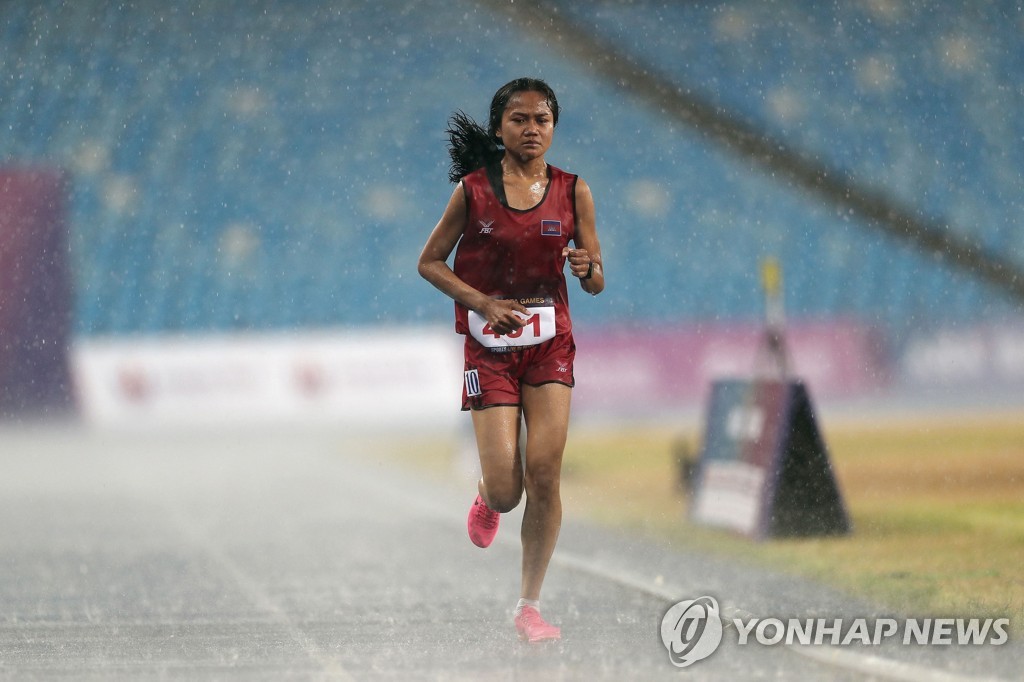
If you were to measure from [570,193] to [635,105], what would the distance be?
2258cm

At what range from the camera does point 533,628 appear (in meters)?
5.15

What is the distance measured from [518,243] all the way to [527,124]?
404 millimetres

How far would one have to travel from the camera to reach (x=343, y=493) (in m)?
13.6

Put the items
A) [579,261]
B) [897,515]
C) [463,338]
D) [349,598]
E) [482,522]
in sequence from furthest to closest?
[463,338]
[897,515]
[349,598]
[482,522]
[579,261]

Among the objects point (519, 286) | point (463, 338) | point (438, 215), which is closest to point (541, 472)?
point (519, 286)

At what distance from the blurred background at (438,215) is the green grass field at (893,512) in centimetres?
548

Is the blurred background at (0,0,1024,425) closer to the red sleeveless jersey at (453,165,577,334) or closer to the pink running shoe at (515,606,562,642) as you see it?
the red sleeveless jersey at (453,165,577,334)

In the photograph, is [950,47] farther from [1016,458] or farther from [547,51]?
→ [1016,458]

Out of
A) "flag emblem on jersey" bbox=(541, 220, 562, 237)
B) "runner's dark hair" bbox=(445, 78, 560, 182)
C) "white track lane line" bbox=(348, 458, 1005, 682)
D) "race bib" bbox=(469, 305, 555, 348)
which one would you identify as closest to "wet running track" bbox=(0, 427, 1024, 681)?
"white track lane line" bbox=(348, 458, 1005, 682)

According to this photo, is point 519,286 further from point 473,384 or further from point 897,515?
point 897,515

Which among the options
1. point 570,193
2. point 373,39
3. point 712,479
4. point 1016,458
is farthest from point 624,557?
point 373,39

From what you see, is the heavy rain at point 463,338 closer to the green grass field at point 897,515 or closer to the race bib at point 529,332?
the green grass field at point 897,515

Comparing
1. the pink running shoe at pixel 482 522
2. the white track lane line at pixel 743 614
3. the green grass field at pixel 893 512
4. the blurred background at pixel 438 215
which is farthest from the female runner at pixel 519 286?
the blurred background at pixel 438 215

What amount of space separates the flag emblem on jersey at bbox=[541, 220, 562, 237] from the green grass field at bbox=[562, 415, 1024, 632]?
2135 millimetres
